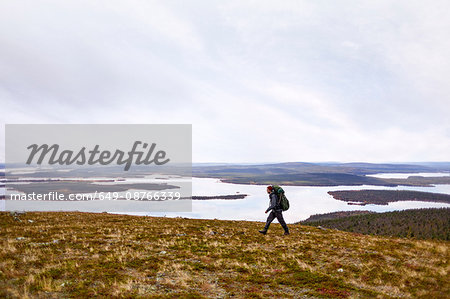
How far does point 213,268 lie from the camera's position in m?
10.5

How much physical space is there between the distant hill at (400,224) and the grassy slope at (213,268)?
245 ft

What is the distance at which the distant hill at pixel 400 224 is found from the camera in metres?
78.0

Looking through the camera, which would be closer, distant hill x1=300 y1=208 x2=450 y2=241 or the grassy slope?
the grassy slope

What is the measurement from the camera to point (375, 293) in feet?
26.6

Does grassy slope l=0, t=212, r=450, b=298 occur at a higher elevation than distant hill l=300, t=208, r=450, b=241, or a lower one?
higher

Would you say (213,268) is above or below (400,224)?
above

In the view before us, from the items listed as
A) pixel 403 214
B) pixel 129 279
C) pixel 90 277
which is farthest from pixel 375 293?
pixel 403 214

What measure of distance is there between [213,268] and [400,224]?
102 metres

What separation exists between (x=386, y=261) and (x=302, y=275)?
4.92m

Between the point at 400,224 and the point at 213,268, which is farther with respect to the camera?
the point at 400,224

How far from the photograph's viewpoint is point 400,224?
3501 inches

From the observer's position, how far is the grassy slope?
26.7ft

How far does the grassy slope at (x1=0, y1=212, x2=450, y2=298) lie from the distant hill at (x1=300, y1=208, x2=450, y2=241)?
74.7 meters

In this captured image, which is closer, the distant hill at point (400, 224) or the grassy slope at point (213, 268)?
the grassy slope at point (213, 268)
